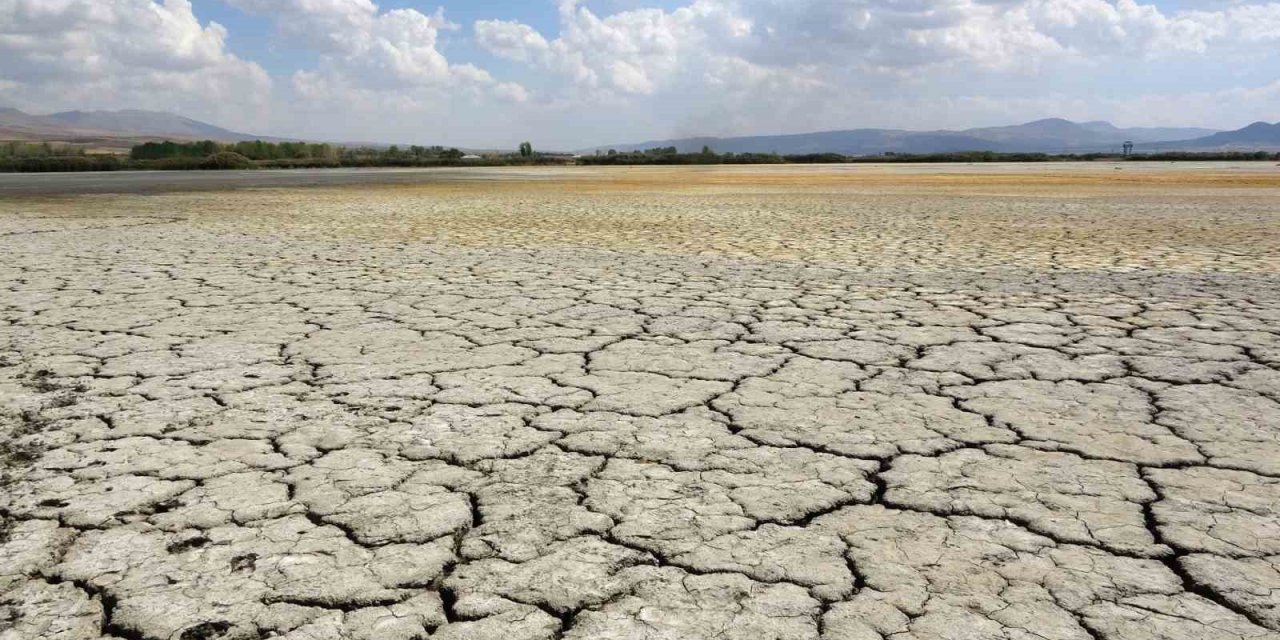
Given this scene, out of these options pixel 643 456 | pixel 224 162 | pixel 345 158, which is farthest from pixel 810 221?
pixel 345 158

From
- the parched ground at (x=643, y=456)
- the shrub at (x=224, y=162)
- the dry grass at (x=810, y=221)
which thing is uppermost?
the shrub at (x=224, y=162)

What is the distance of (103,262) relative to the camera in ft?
21.6

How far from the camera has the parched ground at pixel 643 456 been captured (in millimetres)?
1638

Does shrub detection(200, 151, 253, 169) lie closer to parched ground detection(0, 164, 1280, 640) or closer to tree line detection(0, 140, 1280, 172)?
tree line detection(0, 140, 1280, 172)

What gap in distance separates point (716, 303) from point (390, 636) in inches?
135

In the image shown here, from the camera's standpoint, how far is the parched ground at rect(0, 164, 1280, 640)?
1638 mm

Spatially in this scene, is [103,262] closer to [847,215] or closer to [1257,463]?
[1257,463]

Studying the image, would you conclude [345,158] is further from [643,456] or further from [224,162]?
[643,456]

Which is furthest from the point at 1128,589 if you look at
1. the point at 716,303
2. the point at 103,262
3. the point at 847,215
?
the point at 847,215

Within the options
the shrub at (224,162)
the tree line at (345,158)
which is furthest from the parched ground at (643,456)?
the tree line at (345,158)

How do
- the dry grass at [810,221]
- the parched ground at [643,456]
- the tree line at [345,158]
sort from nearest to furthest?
the parched ground at [643,456] → the dry grass at [810,221] → the tree line at [345,158]

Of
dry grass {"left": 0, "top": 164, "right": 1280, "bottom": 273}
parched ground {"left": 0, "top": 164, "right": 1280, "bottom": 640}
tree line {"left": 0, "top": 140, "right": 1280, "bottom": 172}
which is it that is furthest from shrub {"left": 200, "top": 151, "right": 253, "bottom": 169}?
parched ground {"left": 0, "top": 164, "right": 1280, "bottom": 640}

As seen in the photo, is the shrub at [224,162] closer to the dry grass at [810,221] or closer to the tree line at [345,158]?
the tree line at [345,158]

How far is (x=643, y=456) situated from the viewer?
95.2 inches
